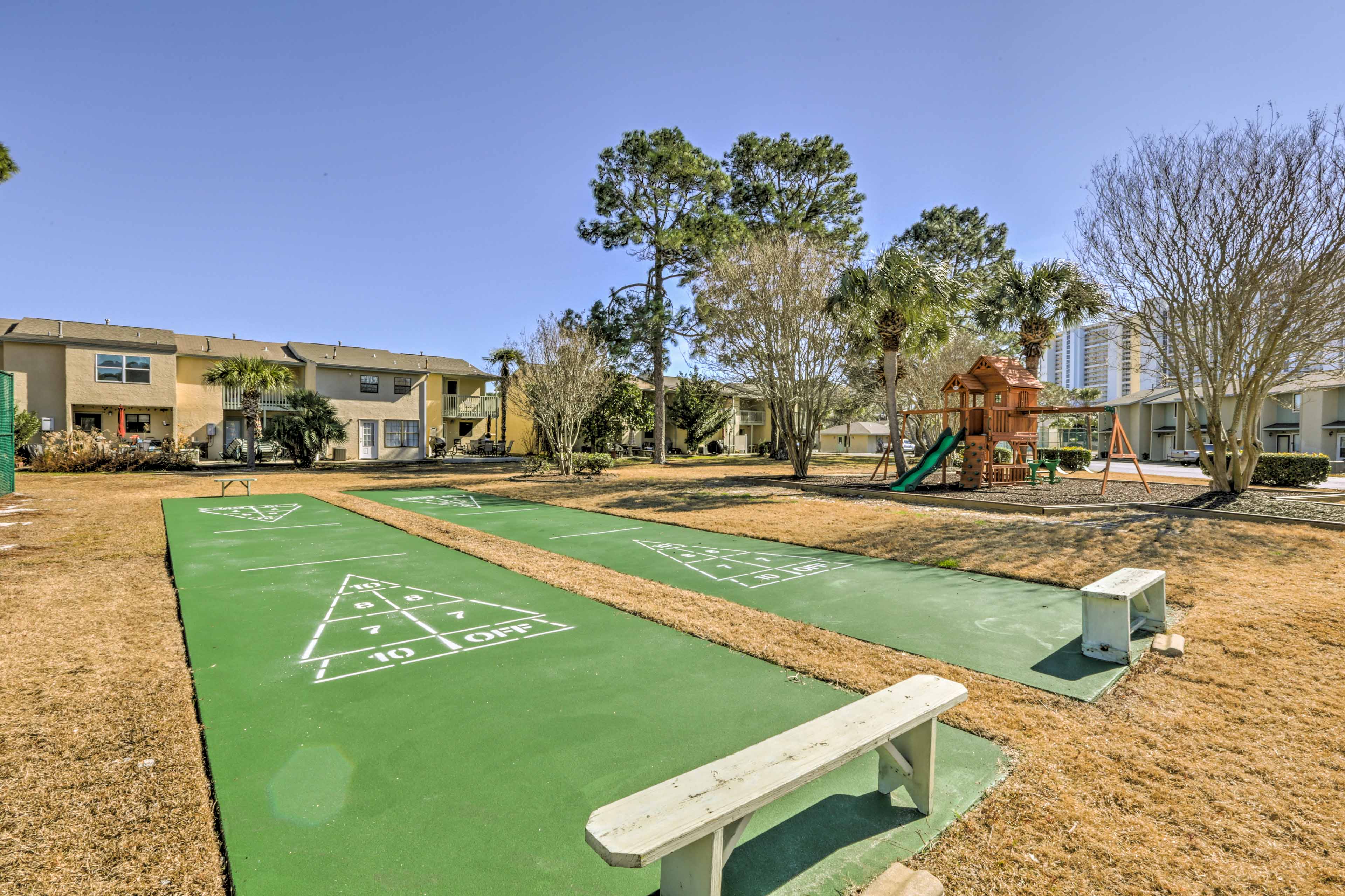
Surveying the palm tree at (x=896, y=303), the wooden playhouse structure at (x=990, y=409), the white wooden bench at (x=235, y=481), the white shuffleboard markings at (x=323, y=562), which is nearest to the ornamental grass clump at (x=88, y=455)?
the white wooden bench at (x=235, y=481)

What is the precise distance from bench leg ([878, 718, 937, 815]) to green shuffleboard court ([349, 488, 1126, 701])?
1.97m

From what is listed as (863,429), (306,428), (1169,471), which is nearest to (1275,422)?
(1169,471)

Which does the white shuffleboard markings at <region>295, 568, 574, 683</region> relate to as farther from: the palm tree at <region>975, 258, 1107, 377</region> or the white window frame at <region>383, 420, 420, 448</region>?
the white window frame at <region>383, 420, 420, 448</region>

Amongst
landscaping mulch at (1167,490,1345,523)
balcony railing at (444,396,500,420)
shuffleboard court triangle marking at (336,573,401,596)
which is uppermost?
balcony railing at (444,396,500,420)

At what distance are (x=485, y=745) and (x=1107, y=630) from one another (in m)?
4.64

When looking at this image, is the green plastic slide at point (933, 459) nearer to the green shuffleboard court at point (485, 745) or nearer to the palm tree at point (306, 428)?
the green shuffleboard court at point (485, 745)

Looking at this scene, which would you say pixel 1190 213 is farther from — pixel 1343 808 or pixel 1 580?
pixel 1 580

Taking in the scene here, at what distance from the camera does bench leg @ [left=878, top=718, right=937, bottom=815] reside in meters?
2.94

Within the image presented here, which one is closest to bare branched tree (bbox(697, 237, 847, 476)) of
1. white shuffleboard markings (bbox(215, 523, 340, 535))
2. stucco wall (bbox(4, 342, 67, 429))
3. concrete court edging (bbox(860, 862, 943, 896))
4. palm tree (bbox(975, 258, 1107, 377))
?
palm tree (bbox(975, 258, 1107, 377))

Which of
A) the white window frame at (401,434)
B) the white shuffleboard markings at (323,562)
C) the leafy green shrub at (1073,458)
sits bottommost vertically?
the white shuffleboard markings at (323,562)

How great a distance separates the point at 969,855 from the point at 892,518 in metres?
9.88

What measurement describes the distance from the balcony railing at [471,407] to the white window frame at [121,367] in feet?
46.1

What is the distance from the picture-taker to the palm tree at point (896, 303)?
17.4 meters

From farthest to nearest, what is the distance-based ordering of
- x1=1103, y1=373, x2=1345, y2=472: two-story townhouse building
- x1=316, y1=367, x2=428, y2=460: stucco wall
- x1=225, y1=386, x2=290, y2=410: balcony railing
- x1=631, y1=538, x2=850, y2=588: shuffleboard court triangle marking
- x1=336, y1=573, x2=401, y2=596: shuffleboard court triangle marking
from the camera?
x1=316, y1=367, x2=428, y2=460: stucco wall → x1=1103, y1=373, x2=1345, y2=472: two-story townhouse building → x1=225, y1=386, x2=290, y2=410: balcony railing → x1=631, y1=538, x2=850, y2=588: shuffleboard court triangle marking → x1=336, y1=573, x2=401, y2=596: shuffleboard court triangle marking
